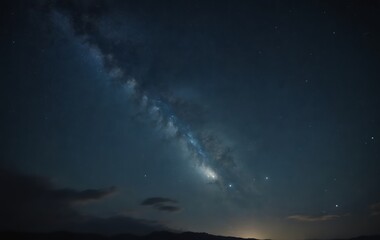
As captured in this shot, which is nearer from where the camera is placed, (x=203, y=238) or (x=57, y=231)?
(x=57, y=231)

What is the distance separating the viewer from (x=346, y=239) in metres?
45.1

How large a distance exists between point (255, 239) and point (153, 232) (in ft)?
50.0

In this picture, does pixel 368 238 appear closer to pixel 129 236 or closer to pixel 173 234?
pixel 173 234

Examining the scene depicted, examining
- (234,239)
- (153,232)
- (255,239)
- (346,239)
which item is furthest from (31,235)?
(346,239)

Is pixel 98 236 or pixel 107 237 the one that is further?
pixel 107 237

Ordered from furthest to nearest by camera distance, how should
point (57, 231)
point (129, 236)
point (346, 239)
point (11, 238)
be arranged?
point (346, 239) < point (129, 236) < point (57, 231) < point (11, 238)

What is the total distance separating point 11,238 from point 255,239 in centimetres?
3091

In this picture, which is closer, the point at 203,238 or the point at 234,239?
the point at 203,238

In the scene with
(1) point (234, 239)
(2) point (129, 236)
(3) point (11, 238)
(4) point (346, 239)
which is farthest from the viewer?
(4) point (346, 239)

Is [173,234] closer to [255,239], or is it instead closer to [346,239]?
[255,239]

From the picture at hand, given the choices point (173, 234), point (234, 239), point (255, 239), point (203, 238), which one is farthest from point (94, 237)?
point (255, 239)

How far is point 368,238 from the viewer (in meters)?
41.7

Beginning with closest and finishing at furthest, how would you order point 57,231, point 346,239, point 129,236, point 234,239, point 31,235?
point 31,235, point 57,231, point 129,236, point 234,239, point 346,239

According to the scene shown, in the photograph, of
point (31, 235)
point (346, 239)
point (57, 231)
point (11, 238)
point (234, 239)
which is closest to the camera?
point (11, 238)
